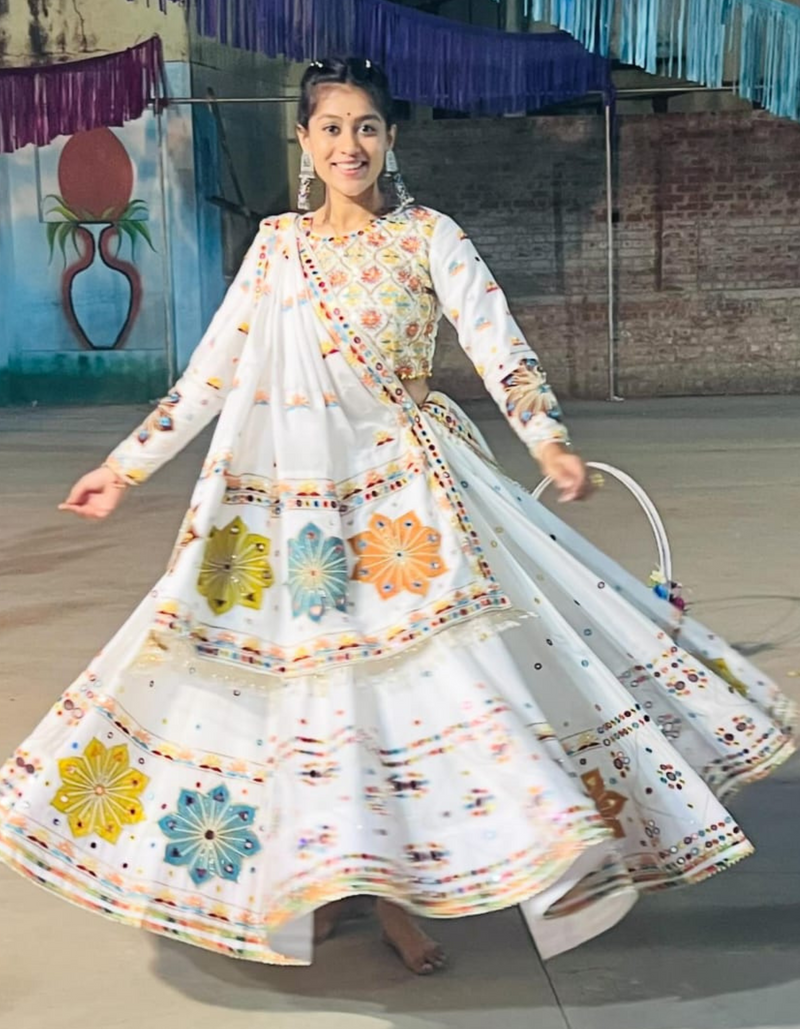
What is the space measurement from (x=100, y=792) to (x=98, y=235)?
11277mm

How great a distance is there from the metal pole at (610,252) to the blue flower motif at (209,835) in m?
10.6

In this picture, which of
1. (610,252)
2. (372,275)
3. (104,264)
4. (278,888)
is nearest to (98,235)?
(104,264)

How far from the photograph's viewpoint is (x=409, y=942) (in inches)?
99.2

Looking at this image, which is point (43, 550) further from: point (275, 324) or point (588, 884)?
point (588, 884)

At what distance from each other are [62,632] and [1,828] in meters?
2.84

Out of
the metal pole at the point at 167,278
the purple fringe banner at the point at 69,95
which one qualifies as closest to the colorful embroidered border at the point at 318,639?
the purple fringe banner at the point at 69,95

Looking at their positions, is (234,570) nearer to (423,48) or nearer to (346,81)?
(346,81)

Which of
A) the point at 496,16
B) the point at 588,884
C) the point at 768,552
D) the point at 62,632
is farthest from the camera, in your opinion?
the point at 496,16

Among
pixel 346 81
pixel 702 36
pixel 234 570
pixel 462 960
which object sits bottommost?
pixel 462 960

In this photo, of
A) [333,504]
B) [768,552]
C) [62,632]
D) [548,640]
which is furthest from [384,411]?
[768,552]

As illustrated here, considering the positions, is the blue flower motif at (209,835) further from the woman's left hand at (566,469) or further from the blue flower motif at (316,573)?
the woman's left hand at (566,469)

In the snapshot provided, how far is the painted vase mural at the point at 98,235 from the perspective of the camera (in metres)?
12.9

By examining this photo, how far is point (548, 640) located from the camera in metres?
2.45

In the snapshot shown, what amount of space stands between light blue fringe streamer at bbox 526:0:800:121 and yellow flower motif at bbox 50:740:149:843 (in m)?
3.28
